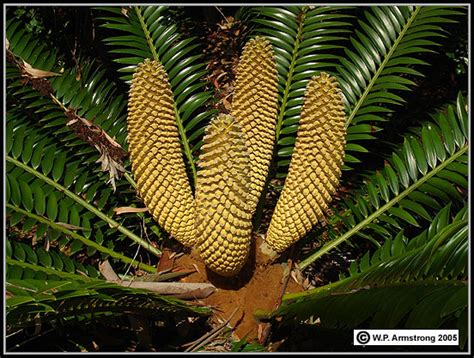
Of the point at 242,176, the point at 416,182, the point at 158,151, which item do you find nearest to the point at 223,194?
the point at 242,176

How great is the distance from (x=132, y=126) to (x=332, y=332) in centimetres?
84

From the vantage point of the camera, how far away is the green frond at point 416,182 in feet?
6.15

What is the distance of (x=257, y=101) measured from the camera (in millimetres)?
1779

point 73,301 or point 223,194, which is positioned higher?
point 223,194

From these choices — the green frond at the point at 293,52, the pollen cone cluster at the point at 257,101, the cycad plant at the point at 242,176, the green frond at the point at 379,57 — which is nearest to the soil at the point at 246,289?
the cycad plant at the point at 242,176

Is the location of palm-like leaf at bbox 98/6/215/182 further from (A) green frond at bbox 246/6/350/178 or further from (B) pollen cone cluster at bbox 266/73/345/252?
(B) pollen cone cluster at bbox 266/73/345/252

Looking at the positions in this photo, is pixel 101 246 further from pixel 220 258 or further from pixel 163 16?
→ pixel 163 16

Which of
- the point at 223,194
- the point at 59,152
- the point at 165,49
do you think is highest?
the point at 165,49

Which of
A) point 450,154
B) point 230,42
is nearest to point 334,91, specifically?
point 450,154

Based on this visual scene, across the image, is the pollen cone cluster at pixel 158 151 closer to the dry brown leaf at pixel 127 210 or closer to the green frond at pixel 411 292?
the dry brown leaf at pixel 127 210

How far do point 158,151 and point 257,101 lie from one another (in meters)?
0.35

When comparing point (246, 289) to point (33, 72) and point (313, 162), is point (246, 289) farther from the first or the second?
point (33, 72)

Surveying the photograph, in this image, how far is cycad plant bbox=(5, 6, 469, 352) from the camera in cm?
138

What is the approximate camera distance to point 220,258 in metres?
1.61
